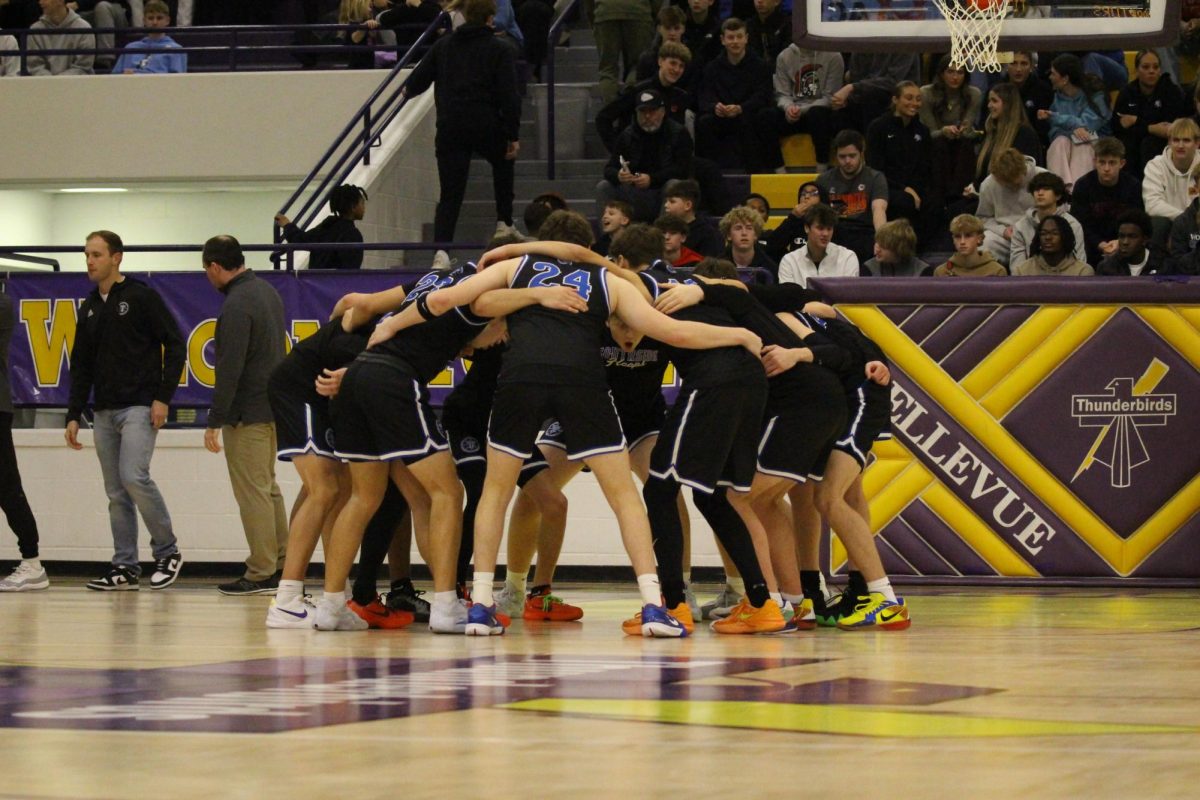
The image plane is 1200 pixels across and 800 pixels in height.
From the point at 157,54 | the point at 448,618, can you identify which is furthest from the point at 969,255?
the point at 157,54

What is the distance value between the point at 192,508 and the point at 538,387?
5.26 m

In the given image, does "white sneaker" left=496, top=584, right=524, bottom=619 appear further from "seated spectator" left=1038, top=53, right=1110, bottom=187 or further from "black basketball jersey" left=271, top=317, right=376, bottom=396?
"seated spectator" left=1038, top=53, right=1110, bottom=187

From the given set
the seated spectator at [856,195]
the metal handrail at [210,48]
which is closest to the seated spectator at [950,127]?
the seated spectator at [856,195]

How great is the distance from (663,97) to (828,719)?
910cm

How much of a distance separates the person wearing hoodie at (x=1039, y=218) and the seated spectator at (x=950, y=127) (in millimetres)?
1101

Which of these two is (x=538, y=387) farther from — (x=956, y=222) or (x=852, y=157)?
(x=852, y=157)

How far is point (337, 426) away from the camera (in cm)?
790

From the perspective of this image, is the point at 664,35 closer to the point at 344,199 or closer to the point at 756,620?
the point at 344,199

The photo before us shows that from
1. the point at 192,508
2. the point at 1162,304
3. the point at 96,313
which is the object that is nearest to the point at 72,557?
the point at 192,508

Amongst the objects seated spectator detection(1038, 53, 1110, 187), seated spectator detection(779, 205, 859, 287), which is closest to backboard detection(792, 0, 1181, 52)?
seated spectator detection(779, 205, 859, 287)

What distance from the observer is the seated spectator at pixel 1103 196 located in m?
12.1

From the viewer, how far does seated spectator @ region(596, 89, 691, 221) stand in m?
12.8

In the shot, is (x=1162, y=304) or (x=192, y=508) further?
(x=192, y=508)

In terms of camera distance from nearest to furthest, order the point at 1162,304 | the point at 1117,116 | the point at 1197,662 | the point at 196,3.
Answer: the point at 1197,662 → the point at 1162,304 → the point at 1117,116 → the point at 196,3
